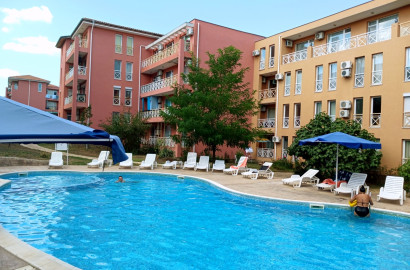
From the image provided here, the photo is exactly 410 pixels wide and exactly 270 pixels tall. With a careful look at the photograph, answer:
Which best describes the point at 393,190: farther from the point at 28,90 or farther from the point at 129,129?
the point at 28,90

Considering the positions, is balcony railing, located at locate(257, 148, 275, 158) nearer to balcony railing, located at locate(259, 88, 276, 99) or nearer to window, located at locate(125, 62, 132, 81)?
balcony railing, located at locate(259, 88, 276, 99)

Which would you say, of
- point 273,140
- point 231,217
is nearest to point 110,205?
point 231,217

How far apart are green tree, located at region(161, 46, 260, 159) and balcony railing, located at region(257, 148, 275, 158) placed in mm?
6194

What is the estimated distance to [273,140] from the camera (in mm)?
26250

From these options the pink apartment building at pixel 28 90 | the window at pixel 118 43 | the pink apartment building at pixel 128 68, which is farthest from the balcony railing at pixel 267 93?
the pink apartment building at pixel 28 90

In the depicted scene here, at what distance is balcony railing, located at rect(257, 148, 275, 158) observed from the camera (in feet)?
88.9

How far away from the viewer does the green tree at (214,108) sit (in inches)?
783

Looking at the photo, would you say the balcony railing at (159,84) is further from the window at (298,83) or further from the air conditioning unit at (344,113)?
the air conditioning unit at (344,113)

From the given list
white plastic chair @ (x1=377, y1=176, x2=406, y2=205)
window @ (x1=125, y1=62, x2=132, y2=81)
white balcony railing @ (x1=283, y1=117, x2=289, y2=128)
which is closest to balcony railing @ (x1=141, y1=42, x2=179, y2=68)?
window @ (x1=125, y1=62, x2=132, y2=81)

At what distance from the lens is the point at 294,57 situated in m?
25.9

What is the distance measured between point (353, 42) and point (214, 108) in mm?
10189

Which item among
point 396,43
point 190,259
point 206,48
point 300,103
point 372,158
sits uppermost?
point 206,48

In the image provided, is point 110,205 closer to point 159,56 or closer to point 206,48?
point 206,48

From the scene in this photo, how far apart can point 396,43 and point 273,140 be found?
35.4ft
